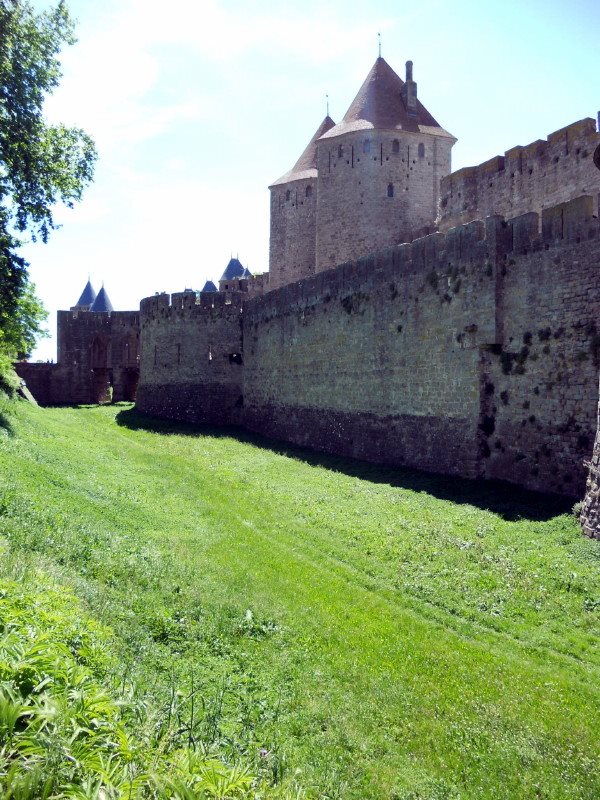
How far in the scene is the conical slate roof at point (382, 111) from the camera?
2670cm

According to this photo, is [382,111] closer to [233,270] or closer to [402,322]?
[402,322]

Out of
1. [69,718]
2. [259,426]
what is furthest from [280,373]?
[69,718]

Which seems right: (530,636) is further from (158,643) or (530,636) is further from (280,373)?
(280,373)

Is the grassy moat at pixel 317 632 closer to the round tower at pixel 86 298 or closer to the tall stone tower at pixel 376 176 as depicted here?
the tall stone tower at pixel 376 176

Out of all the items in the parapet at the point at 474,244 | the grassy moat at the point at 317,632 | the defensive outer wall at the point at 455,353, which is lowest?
the grassy moat at the point at 317,632

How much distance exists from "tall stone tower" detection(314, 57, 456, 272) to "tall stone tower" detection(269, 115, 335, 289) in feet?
12.0

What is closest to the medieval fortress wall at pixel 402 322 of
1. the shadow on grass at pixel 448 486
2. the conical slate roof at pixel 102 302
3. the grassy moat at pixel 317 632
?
the shadow on grass at pixel 448 486

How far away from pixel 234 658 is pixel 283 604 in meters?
1.56

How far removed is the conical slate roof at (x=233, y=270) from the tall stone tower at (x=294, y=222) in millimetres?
20372

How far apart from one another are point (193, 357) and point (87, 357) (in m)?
10.8

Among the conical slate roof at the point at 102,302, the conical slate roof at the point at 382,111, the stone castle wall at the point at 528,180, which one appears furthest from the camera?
the conical slate roof at the point at 102,302

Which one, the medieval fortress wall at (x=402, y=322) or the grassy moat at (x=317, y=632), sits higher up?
the medieval fortress wall at (x=402, y=322)

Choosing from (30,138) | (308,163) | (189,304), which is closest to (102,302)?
(308,163)

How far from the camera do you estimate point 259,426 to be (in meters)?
24.7
